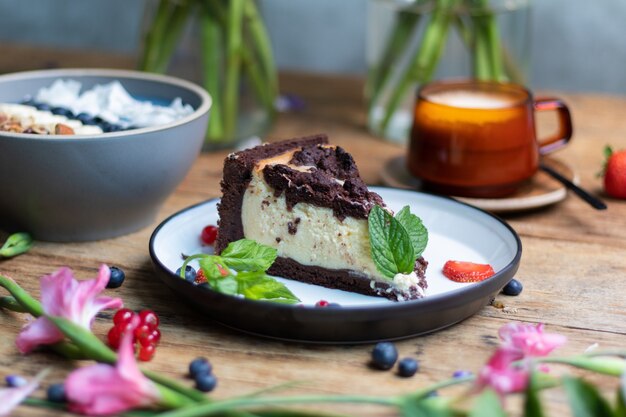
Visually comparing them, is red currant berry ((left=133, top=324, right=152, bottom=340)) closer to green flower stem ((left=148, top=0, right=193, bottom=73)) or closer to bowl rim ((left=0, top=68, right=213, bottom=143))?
bowl rim ((left=0, top=68, right=213, bottom=143))

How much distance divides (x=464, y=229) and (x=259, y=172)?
0.38 meters

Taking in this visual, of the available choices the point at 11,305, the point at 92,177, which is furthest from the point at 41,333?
the point at 92,177

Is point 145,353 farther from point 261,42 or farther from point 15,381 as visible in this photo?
point 261,42

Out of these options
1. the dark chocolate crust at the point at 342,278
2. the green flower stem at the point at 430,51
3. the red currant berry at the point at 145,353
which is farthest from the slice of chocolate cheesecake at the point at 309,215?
the green flower stem at the point at 430,51

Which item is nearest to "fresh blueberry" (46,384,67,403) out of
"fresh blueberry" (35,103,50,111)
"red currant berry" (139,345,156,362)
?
"red currant berry" (139,345,156,362)

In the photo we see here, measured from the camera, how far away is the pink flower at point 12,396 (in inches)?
38.9

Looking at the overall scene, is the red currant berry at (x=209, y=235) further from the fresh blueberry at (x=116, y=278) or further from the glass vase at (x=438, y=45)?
the glass vase at (x=438, y=45)

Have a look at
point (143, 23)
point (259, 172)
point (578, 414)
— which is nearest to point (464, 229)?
point (259, 172)

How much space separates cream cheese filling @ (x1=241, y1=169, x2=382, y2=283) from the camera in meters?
1.38

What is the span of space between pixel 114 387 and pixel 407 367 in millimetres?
366

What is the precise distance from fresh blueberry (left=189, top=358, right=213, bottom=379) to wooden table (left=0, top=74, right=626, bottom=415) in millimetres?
18

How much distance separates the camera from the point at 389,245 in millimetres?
1315

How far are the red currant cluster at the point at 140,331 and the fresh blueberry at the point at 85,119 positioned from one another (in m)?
0.49

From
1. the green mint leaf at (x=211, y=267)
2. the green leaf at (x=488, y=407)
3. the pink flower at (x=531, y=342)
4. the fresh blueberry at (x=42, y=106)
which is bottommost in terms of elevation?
the green mint leaf at (x=211, y=267)
